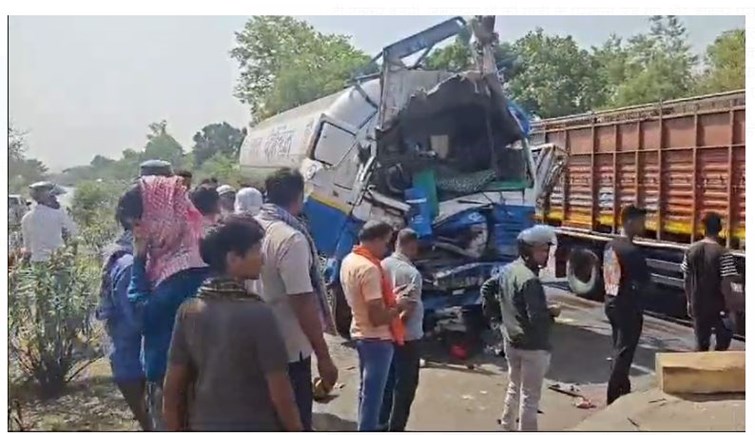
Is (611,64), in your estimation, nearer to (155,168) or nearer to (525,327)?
(525,327)

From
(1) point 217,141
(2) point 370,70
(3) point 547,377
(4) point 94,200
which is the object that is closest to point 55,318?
(4) point 94,200

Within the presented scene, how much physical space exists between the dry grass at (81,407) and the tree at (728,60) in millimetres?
3218

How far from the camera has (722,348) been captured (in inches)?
176

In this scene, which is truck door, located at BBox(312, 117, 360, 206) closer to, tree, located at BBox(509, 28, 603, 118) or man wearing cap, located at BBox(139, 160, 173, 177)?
man wearing cap, located at BBox(139, 160, 173, 177)

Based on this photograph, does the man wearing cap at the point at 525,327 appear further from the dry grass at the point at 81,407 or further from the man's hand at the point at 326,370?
the dry grass at the point at 81,407

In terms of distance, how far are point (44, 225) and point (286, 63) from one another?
1383 mm

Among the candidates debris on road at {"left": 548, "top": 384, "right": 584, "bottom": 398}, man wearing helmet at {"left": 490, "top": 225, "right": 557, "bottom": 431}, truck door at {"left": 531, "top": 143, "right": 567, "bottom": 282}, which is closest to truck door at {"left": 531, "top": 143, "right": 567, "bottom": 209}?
truck door at {"left": 531, "top": 143, "right": 567, "bottom": 282}

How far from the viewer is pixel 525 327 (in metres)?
4.26

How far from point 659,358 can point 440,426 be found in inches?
43.6

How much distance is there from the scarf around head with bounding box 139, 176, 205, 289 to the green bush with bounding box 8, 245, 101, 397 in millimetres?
362

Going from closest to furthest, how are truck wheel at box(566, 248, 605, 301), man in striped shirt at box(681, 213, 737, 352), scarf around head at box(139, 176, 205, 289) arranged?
scarf around head at box(139, 176, 205, 289) < man in striped shirt at box(681, 213, 737, 352) < truck wheel at box(566, 248, 605, 301)

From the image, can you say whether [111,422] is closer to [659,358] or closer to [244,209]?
[244,209]

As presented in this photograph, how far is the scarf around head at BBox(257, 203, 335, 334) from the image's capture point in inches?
157

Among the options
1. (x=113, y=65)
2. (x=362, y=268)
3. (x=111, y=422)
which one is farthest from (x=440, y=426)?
(x=113, y=65)
